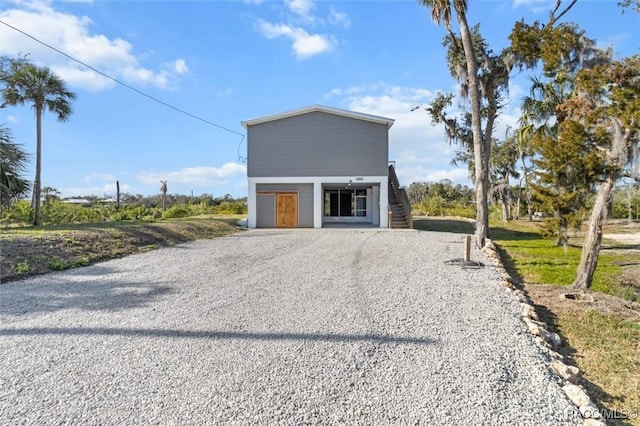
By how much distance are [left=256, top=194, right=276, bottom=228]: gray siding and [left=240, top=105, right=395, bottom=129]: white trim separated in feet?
12.3

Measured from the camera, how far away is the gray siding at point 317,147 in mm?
19250

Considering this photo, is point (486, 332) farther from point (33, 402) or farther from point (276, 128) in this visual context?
point (276, 128)

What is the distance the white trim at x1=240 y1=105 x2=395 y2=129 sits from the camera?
18891 mm

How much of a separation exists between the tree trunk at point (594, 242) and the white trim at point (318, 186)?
1140cm

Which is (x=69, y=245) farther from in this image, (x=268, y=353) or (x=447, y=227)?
(x=447, y=227)

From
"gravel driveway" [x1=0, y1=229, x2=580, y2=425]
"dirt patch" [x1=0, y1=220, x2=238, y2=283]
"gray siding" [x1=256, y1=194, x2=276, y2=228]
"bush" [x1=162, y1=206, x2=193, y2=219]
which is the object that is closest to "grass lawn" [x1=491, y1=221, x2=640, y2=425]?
"gravel driveway" [x1=0, y1=229, x2=580, y2=425]

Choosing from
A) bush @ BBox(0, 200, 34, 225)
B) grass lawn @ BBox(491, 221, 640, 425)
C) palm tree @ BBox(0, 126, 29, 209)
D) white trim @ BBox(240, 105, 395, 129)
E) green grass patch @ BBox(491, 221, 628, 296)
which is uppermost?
white trim @ BBox(240, 105, 395, 129)

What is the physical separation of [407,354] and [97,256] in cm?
816

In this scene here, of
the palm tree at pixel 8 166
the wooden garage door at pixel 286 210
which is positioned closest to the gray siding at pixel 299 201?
the wooden garage door at pixel 286 210

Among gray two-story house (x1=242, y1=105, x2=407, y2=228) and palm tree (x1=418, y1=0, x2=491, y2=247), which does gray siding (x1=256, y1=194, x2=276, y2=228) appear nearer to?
gray two-story house (x1=242, y1=105, x2=407, y2=228)

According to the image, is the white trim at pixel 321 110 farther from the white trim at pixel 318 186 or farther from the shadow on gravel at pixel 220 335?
the shadow on gravel at pixel 220 335

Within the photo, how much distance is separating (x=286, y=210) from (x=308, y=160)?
277 cm

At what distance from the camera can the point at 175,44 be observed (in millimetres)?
14531

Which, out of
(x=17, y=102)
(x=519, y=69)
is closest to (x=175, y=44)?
(x=17, y=102)
